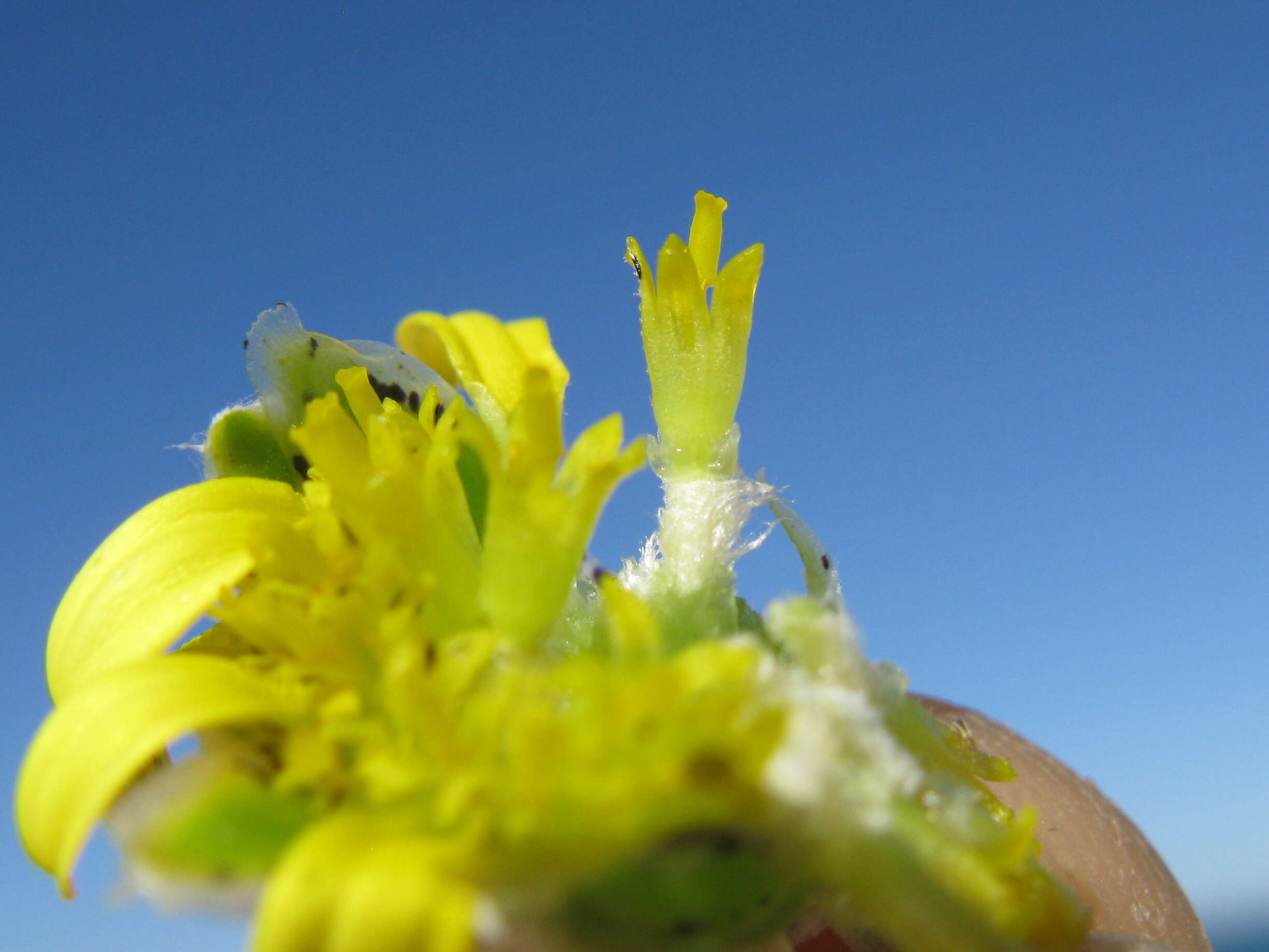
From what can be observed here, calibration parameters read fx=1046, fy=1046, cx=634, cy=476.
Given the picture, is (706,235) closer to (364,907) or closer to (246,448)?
(246,448)

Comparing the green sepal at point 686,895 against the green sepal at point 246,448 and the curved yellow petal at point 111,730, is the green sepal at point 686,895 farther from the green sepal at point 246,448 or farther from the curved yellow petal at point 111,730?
the green sepal at point 246,448

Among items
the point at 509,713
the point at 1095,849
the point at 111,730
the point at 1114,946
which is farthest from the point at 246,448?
the point at 1095,849

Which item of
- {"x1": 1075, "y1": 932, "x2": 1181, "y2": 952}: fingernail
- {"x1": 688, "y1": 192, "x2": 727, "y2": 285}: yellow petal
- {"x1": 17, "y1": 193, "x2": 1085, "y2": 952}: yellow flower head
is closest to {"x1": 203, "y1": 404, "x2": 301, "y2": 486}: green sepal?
{"x1": 17, "y1": 193, "x2": 1085, "y2": 952}: yellow flower head

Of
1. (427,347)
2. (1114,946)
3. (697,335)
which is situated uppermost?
(427,347)

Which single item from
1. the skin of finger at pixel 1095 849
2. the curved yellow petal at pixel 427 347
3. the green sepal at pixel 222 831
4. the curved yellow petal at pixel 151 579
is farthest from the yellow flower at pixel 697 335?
the skin of finger at pixel 1095 849

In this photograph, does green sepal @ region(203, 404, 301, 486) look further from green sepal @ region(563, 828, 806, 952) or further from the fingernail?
the fingernail

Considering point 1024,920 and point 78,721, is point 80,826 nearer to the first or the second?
point 78,721

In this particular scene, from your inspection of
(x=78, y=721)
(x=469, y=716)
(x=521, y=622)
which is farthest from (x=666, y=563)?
(x=78, y=721)
